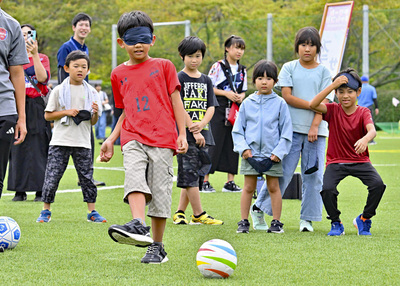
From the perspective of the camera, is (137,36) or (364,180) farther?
(364,180)

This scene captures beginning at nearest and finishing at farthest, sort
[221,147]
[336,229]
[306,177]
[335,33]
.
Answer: [336,229] → [306,177] → [221,147] → [335,33]

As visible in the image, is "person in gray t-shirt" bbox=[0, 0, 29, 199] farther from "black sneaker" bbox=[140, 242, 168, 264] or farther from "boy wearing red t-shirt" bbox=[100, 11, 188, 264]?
"black sneaker" bbox=[140, 242, 168, 264]

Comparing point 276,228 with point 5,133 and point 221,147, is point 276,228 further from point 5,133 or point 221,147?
point 221,147

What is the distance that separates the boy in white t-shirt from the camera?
24.7ft

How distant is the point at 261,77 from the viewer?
684 cm

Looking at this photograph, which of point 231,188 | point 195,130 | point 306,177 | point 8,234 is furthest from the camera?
point 231,188

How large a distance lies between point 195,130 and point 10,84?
221 cm

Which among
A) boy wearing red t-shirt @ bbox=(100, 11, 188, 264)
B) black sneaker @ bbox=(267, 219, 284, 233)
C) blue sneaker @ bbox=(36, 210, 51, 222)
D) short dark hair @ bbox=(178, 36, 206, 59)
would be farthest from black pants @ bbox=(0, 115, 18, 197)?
black sneaker @ bbox=(267, 219, 284, 233)

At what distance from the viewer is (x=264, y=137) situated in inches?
264

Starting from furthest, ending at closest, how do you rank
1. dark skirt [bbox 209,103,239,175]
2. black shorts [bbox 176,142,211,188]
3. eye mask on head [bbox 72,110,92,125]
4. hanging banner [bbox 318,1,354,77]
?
hanging banner [bbox 318,1,354,77] → dark skirt [bbox 209,103,239,175] → eye mask on head [bbox 72,110,92,125] → black shorts [bbox 176,142,211,188]

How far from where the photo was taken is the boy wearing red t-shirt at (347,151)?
6.57m

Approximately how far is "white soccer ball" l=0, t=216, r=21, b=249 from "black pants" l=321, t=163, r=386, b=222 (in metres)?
2.75

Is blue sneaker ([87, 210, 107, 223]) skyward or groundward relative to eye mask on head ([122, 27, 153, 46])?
groundward

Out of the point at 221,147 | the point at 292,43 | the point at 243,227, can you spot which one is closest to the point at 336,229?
the point at 243,227
